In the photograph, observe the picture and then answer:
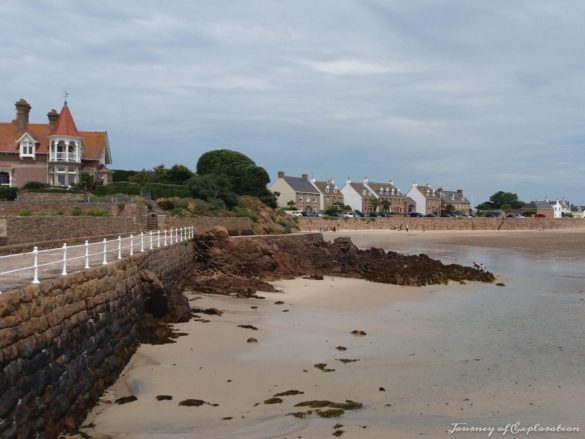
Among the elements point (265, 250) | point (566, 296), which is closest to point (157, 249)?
point (265, 250)

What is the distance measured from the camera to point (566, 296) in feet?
70.1

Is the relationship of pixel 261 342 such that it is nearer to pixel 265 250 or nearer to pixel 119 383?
pixel 119 383

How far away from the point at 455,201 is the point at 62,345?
129771 millimetres

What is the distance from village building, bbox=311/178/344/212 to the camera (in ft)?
337

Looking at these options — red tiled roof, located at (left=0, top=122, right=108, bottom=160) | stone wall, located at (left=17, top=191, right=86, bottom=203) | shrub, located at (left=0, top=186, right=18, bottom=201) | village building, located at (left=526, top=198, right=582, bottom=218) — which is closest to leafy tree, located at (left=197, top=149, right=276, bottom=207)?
red tiled roof, located at (left=0, top=122, right=108, bottom=160)

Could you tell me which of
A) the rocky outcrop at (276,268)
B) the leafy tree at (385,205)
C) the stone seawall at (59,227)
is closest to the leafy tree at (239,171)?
the rocky outcrop at (276,268)

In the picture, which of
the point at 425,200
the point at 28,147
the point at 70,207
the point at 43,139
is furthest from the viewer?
the point at 425,200

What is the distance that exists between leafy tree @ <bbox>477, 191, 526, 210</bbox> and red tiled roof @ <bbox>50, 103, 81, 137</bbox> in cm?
11821

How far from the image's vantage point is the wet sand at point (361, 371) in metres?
7.96

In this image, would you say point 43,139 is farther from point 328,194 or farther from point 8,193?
point 328,194

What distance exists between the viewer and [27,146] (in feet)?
146

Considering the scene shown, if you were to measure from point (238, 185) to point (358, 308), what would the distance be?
131ft

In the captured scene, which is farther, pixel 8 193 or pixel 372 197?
pixel 372 197

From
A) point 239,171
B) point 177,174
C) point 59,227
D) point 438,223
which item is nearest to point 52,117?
point 177,174
